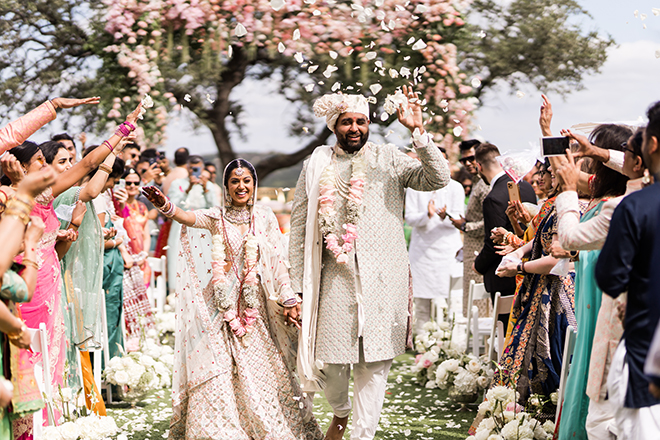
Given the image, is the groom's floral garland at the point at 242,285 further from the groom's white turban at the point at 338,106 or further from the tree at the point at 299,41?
the tree at the point at 299,41

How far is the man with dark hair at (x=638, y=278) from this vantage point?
2293 mm

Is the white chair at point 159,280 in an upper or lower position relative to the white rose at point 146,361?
upper

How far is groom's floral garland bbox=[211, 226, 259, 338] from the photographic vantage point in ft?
15.0

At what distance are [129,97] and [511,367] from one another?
25.6 feet

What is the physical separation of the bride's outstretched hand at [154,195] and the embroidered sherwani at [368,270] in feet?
2.86

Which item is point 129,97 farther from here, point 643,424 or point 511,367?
point 643,424

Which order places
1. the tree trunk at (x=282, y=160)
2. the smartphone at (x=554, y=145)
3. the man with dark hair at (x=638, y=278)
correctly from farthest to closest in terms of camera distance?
1. the tree trunk at (x=282, y=160)
2. the smartphone at (x=554, y=145)
3. the man with dark hair at (x=638, y=278)

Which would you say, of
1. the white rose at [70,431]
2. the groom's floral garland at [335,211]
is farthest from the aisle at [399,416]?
the groom's floral garland at [335,211]

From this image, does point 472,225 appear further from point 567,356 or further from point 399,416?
point 567,356

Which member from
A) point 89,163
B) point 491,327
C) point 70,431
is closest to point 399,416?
point 491,327

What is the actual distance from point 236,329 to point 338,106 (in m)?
1.57

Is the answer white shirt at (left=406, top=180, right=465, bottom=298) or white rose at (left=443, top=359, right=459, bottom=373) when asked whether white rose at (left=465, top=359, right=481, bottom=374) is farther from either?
white shirt at (left=406, top=180, right=465, bottom=298)

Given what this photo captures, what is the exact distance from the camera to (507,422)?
397 centimetres

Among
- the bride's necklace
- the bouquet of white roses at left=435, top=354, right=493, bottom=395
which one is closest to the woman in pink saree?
the bride's necklace
